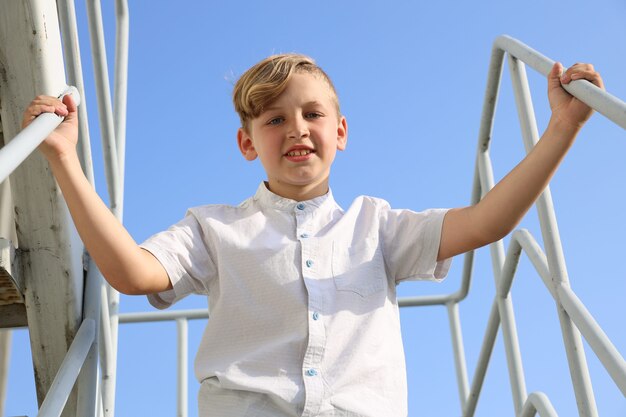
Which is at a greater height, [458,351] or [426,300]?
[426,300]

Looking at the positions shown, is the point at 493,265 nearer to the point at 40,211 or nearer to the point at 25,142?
the point at 40,211

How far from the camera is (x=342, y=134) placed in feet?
5.73

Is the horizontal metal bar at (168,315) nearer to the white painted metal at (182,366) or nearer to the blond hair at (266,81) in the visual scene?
the white painted metal at (182,366)

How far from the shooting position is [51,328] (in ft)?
5.08

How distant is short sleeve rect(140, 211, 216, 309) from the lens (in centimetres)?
147

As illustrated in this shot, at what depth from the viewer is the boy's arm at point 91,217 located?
1298 mm

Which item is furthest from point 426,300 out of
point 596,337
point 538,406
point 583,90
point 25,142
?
point 25,142

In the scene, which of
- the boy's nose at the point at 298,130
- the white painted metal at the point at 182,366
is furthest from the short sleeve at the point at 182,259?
the white painted metal at the point at 182,366

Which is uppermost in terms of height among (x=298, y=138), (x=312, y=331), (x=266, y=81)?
(x=266, y=81)

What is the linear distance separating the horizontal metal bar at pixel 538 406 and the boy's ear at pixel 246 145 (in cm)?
69

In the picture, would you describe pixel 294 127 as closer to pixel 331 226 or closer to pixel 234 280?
pixel 331 226

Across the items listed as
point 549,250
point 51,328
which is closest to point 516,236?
point 549,250

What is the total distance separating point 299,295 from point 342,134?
16.2 inches

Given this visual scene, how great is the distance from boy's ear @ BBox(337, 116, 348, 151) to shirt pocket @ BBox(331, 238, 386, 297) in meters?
0.25
